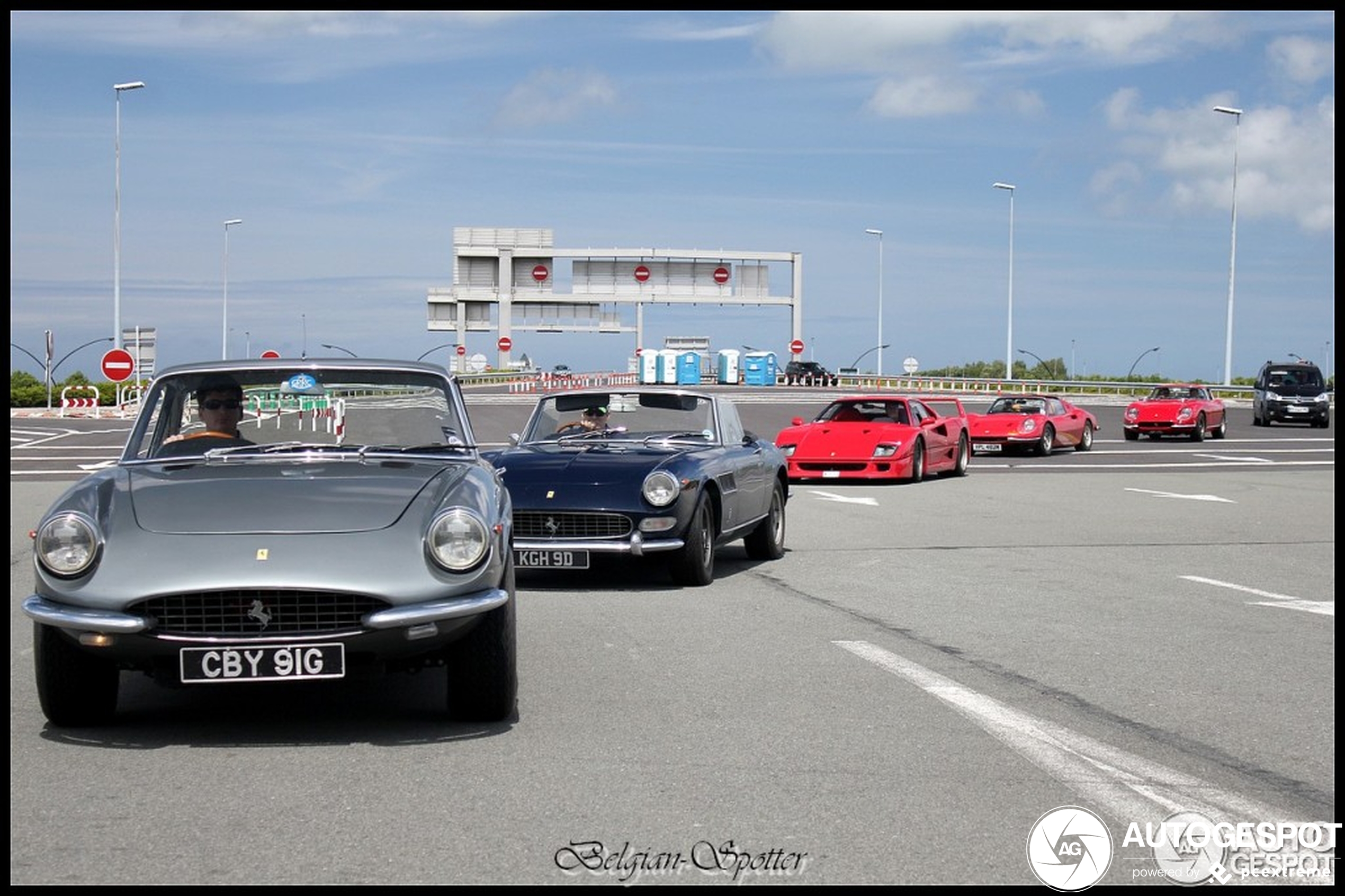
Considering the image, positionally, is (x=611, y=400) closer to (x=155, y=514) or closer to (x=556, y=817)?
(x=155, y=514)

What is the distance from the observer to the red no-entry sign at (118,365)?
4272cm

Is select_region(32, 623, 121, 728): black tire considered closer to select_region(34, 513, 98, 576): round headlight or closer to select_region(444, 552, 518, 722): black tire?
select_region(34, 513, 98, 576): round headlight

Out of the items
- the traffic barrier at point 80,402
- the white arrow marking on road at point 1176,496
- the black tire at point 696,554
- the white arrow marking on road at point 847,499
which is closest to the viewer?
the black tire at point 696,554

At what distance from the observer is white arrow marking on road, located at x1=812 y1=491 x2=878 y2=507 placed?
1942cm

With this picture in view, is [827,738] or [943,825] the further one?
[827,738]

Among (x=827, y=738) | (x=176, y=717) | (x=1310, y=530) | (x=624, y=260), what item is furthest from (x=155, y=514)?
(x=624, y=260)

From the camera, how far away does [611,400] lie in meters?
12.4

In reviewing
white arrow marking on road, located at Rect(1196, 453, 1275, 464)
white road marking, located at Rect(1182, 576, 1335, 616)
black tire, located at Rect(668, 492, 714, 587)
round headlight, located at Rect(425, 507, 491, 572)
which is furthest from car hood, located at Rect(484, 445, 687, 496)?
white arrow marking on road, located at Rect(1196, 453, 1275, 464)

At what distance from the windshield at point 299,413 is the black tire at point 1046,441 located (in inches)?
973

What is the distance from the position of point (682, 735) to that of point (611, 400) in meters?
6.51

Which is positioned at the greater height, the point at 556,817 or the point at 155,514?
the point at 155,514

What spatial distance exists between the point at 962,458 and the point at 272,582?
2028 cm
